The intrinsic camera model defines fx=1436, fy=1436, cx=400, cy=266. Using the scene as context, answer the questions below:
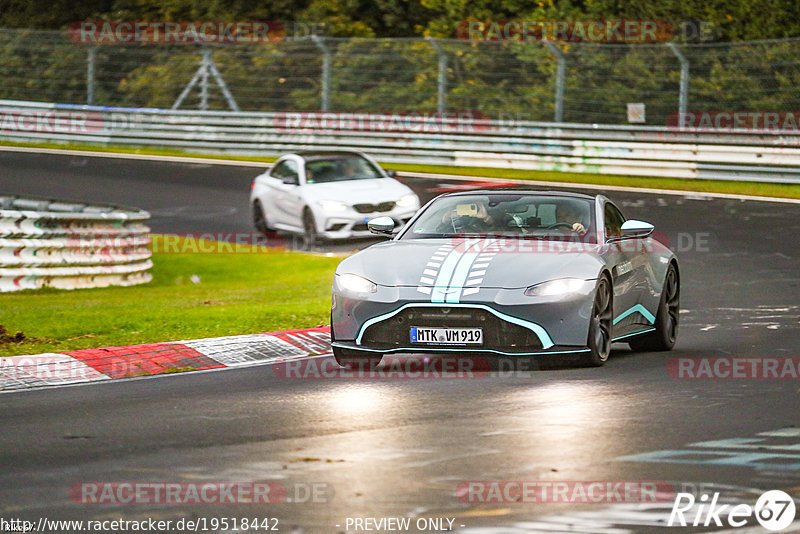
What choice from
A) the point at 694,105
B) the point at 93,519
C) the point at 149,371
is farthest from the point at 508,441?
the point at 694,105

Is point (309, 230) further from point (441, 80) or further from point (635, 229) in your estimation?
point (441, 80)

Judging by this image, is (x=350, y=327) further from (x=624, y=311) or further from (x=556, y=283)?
(x=624, y=311)

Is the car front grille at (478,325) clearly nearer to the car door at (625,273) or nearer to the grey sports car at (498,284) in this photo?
the grey sports car at (498,284)

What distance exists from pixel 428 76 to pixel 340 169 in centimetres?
1208

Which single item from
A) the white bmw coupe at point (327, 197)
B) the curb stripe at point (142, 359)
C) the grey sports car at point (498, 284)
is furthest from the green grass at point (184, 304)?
the grey sports car at point (498, 284)

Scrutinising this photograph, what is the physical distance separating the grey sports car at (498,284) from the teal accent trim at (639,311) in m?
0.02

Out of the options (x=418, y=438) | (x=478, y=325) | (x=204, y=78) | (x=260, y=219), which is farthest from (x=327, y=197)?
(x=204, y=78)

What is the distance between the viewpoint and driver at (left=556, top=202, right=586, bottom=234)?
10.9 metres

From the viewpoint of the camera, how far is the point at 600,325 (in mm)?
10016

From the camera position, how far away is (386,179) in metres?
22.2

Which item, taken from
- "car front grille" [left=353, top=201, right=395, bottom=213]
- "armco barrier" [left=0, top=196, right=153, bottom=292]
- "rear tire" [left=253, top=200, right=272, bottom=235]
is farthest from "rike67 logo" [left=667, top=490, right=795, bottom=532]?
"rear tire" [left=253, top=200, right=272, bottom=235]

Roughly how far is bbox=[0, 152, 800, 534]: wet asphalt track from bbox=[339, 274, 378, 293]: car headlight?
25.9 inches

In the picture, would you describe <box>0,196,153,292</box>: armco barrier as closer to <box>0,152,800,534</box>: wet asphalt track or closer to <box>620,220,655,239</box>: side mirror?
<box>0,152,800,534</box>: wet asphalt track

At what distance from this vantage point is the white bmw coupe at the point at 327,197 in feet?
69.5
